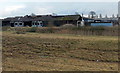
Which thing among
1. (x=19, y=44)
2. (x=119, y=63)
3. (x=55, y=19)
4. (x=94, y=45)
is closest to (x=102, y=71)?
(x=119, y=63)

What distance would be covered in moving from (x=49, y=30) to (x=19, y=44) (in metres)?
19.2

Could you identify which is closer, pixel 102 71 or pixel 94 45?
pixel 102 71

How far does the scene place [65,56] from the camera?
1472 cm

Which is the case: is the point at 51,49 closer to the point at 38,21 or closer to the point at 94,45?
the point at 94,45

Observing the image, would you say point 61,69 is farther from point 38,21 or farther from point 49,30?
point 38,21

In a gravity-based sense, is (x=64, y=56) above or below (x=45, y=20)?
above

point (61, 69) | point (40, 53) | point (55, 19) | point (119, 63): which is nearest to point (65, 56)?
point (40, 53)

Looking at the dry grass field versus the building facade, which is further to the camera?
the building facade

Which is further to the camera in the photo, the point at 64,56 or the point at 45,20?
the point at 45,20

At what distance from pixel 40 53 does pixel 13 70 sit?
575 centimetres

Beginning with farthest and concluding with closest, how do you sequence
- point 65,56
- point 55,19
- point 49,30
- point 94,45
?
point 55,19, point 49,30, point 94,45, point 65,56

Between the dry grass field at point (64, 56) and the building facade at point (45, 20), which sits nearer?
the dry grass field at point (64, 56)

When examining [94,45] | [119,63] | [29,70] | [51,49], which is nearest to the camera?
[29,70]

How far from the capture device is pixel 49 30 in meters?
38.5
